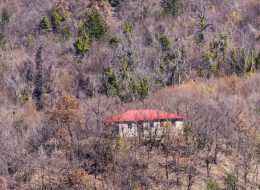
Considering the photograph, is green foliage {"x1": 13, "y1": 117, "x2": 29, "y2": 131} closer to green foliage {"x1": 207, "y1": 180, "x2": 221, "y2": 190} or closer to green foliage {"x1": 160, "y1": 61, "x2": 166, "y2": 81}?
green foliage {"x1": 160, "y1": 61, "x2": 166, "y2": 81}

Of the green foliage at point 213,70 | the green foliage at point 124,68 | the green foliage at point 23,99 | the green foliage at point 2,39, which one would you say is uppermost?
the green foliage at point 2,39

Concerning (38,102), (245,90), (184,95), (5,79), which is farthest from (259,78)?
(5,79)

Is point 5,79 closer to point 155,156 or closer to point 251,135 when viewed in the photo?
point 155,156

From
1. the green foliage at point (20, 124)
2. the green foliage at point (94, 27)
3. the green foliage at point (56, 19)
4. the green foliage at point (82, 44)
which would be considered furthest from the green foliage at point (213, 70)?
the green foliage at point (20, 124)

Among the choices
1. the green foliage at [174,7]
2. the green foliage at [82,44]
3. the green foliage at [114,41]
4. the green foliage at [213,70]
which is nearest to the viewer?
the green foliage at [213,70]

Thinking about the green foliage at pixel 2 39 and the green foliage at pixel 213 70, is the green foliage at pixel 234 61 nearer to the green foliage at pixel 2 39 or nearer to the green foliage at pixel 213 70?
the green foliage at pixel 213 70

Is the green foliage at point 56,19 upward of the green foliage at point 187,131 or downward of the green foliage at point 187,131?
upward

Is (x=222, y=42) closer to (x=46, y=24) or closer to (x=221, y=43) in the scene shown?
(x=221, y=43)

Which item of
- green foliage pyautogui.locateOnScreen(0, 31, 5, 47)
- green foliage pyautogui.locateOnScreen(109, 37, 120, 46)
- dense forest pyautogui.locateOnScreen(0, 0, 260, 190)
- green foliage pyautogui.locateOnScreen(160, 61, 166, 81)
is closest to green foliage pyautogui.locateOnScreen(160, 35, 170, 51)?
dense forest pyautogui.locateOnScreen(0, 0, 260, 190)
